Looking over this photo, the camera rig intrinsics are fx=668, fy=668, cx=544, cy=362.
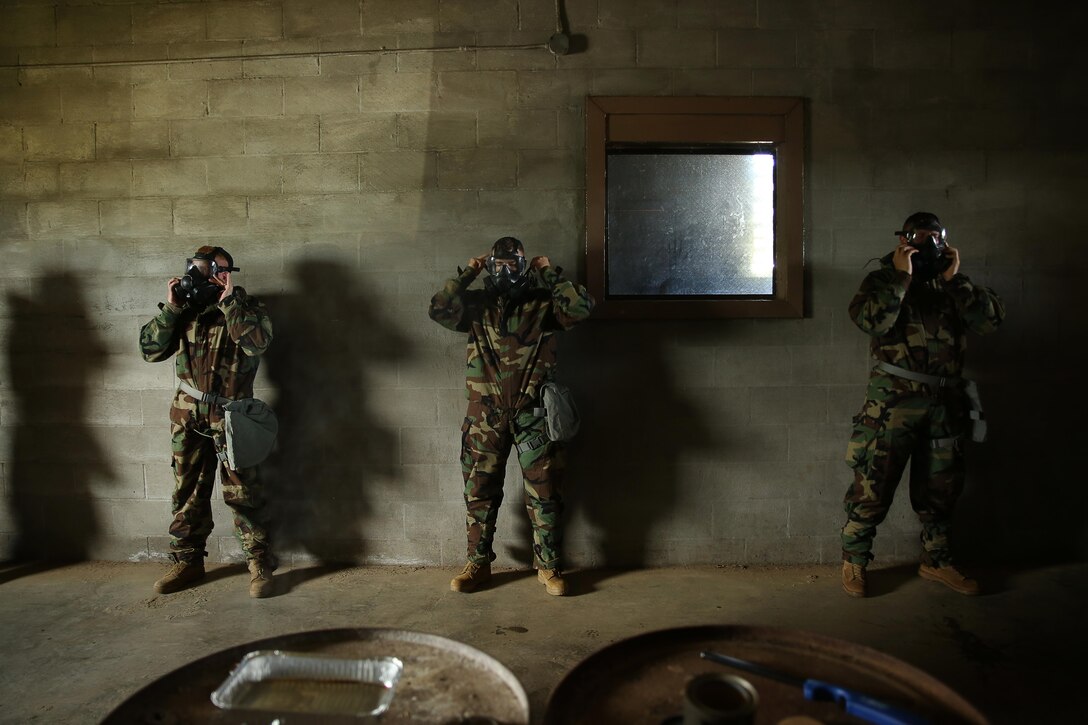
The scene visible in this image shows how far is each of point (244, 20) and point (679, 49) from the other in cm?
261

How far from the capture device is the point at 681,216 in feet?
13.3

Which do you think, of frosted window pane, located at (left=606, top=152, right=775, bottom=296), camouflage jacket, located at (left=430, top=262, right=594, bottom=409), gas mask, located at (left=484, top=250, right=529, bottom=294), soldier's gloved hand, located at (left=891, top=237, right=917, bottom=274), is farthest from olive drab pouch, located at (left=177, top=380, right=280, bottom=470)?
soldier's gloved hand, located at (left=891, top=237, right=917, bottom=274)

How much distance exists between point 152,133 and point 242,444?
2.06 m

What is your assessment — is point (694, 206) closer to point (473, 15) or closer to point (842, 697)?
point (473, 15)

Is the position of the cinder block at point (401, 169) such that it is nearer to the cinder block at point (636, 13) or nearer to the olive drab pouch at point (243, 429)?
the cinder block at point (636, 13)

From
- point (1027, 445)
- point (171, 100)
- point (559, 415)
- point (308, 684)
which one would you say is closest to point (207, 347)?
point (171, 100)

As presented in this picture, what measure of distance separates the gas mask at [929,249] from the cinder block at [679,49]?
1540 mm

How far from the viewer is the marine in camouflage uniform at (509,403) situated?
144 inches

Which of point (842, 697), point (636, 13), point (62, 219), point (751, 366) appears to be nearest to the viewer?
point (842, 697)

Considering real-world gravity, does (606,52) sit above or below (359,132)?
above

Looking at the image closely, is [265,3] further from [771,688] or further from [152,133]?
[771,688]

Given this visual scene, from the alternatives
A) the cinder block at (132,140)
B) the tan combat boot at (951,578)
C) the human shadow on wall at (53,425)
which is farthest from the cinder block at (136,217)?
the tan combat boot at (951,578)

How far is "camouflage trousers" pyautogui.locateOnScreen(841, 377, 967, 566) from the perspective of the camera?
351cm

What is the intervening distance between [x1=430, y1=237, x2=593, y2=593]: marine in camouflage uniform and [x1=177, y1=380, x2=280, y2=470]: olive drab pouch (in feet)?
3.55
